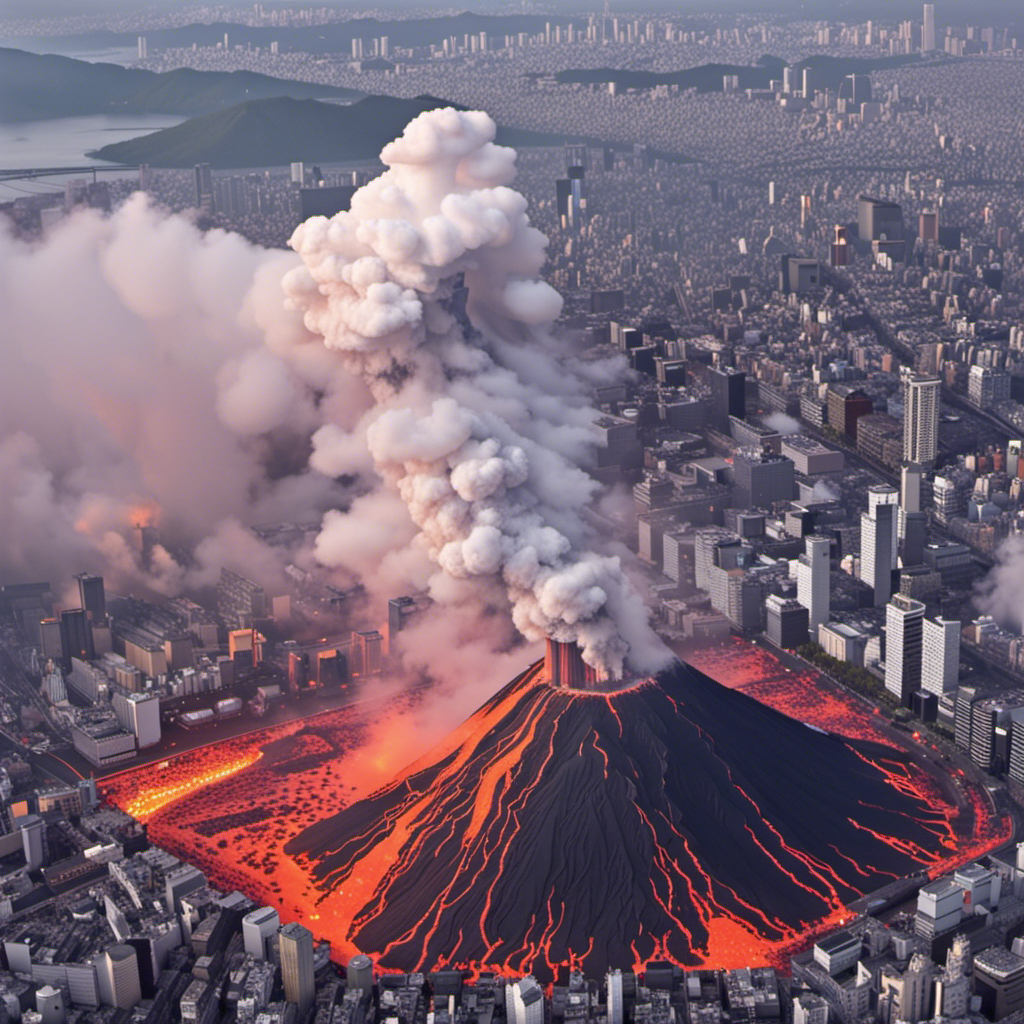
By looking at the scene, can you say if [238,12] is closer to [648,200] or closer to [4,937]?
[648,200]

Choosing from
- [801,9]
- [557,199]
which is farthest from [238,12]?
[801,9]

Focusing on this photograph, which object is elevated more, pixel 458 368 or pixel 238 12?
pixel 238 12

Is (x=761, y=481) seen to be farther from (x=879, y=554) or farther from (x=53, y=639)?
(x=53, y=639)

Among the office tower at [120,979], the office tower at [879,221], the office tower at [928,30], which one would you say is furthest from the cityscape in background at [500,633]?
the office tower at [928,30]

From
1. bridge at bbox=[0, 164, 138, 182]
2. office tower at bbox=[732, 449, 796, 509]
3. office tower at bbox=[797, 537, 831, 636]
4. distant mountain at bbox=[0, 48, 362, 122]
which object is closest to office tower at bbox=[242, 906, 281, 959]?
office tower at bbox=[797, 537, 831, 636]

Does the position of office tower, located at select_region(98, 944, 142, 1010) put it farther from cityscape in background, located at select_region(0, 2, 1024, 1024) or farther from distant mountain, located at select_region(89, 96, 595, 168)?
distant mountain, located at select_region(89, 96, 595, 168)

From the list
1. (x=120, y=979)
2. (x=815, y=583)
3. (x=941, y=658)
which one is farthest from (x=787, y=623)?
(x=120, y=979)
